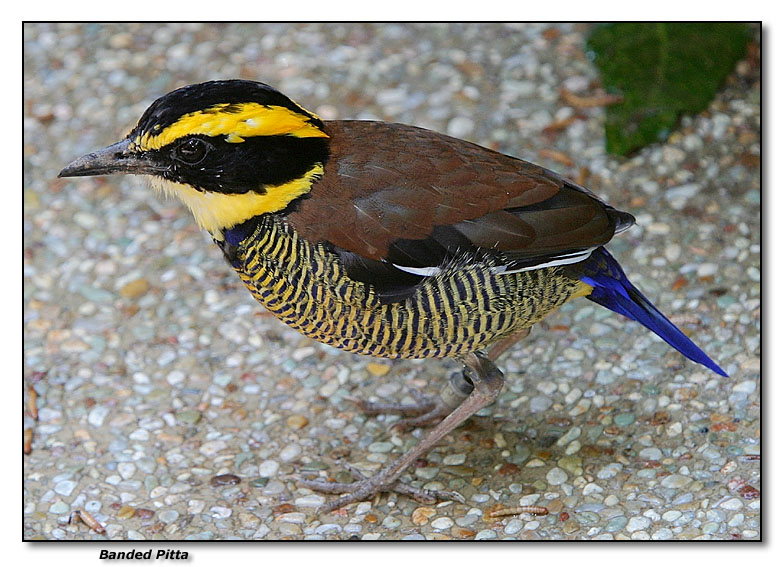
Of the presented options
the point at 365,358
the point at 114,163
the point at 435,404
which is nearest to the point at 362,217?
the point at 114,163

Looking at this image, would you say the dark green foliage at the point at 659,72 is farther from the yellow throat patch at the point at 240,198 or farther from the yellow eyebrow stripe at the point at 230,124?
the yellow eyebrow stripe at the point at 230,124

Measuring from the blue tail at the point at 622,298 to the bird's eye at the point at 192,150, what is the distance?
1.56m

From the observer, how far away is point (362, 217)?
12.5ft

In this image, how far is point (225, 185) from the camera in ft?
12.5

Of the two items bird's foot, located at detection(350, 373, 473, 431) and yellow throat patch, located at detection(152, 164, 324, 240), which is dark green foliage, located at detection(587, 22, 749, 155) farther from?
yellow throat patch, located at detection(152, 164, 324, 240)

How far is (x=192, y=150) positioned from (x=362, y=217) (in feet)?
2.15

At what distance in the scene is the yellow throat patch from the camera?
384 cm

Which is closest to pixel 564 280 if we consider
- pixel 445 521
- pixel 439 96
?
pixel 445 521

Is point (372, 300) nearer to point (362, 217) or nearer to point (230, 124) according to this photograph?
point (362, 217)

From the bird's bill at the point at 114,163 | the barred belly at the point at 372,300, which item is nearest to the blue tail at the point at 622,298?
the barred belly at the point at 372,300

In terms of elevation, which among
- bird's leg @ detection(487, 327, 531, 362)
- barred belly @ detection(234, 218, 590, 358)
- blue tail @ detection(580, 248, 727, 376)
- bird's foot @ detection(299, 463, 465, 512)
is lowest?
bird's foot @ detection(299, 463, 465, 512)

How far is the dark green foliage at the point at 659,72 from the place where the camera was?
599 cm

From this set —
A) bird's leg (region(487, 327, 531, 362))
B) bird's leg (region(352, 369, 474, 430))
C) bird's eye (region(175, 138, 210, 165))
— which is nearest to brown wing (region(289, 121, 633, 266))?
bird's eye (region(175, 138, 210, 165))

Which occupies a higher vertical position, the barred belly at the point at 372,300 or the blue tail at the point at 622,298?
the barred belly at the point at 372,300
